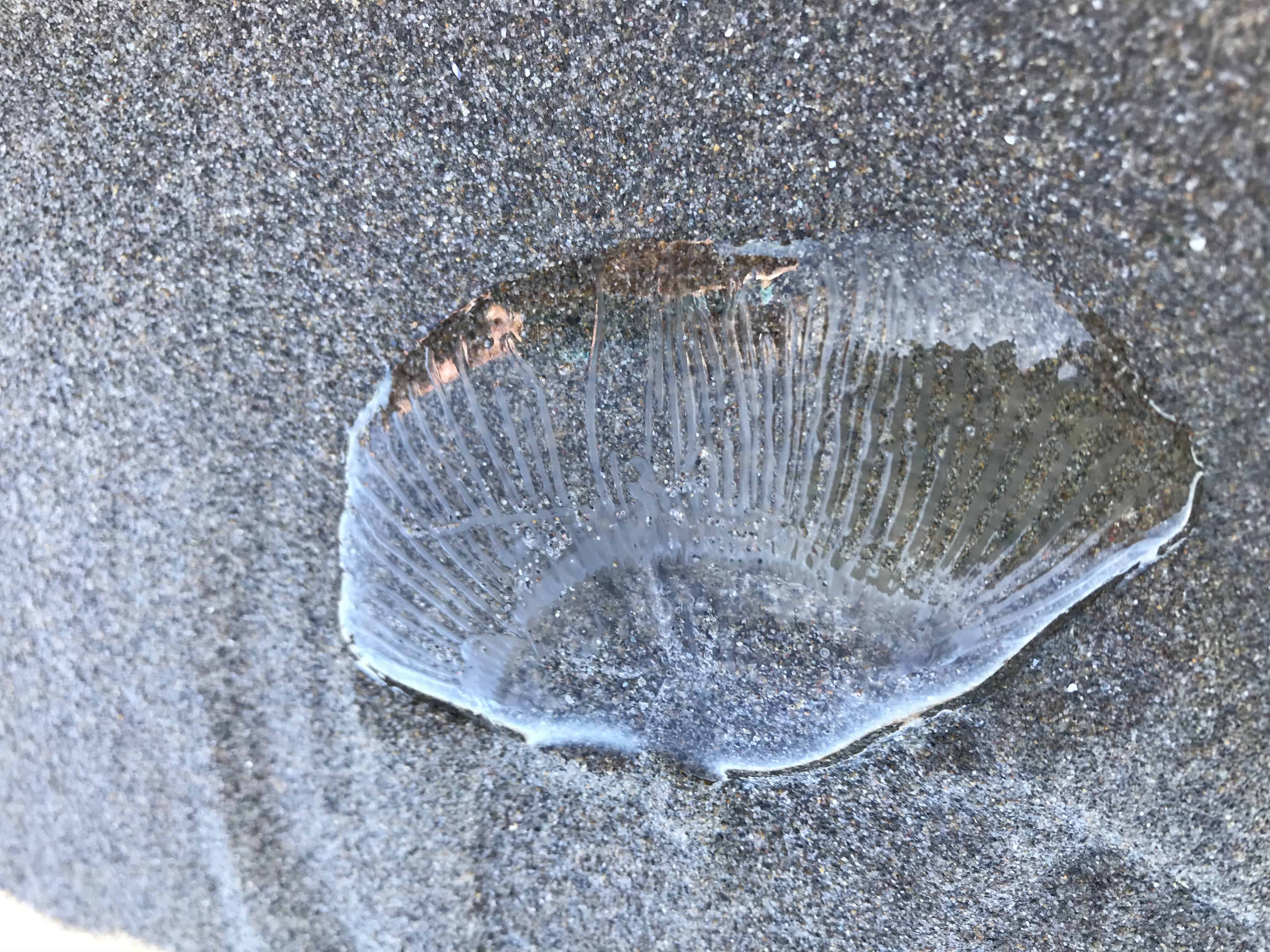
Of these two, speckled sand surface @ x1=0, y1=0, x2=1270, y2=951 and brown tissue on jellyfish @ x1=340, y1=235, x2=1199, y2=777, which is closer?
speckled sand surface @ x1=0, y1=0, x2=1270, y2=951

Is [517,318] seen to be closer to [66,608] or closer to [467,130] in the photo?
[467,130]

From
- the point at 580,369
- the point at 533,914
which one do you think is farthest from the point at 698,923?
the point at 580,369

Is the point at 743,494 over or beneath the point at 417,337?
beneath

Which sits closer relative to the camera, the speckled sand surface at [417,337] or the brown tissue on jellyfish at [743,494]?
the speckled sand surface at [417,337]
